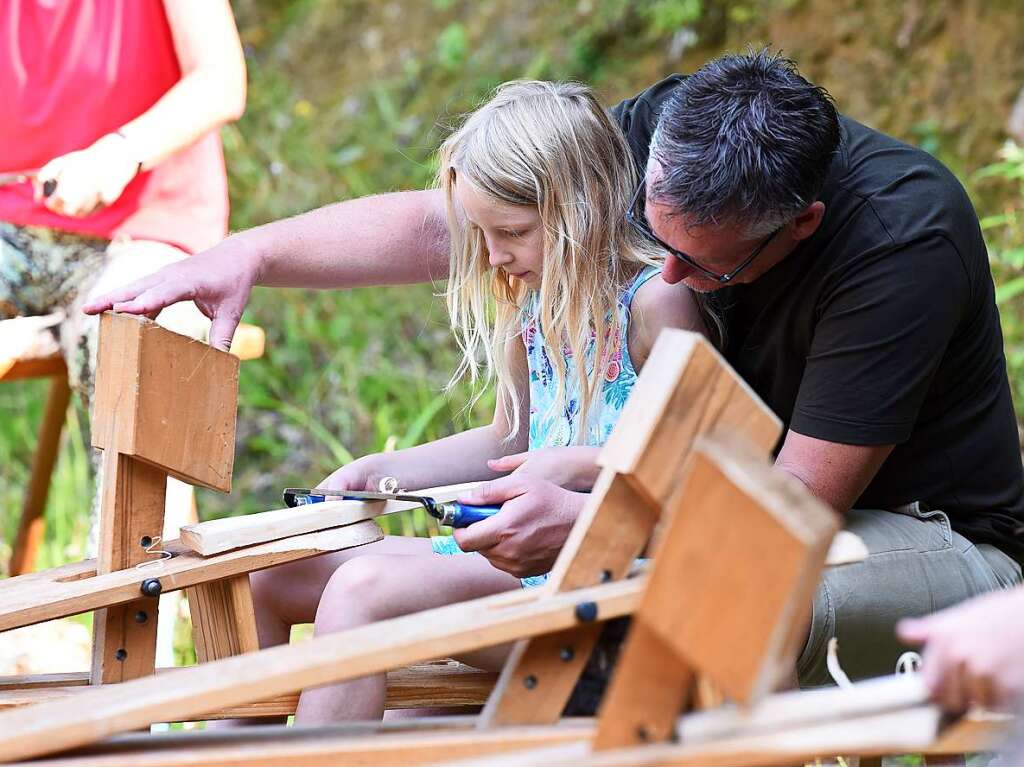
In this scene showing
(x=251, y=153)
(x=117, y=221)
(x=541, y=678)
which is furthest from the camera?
(x=251, y=153)

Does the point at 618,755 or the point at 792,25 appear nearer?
the point at 618,755

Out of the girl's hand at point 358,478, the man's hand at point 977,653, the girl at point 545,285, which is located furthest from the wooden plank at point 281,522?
the man's hand at point 977,653

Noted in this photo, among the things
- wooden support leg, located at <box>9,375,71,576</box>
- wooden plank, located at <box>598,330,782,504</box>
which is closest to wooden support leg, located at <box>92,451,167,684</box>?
wooden plank, located at <box>598,330,782,504</box>

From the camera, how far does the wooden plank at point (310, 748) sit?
4.10ft

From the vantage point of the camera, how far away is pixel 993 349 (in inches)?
88.3

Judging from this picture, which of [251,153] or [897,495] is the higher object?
[897,495]

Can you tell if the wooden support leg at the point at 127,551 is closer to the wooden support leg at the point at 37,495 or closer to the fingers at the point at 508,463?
the fingers at the point at 508,463

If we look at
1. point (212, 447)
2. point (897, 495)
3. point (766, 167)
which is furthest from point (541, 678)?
point (897, 495)

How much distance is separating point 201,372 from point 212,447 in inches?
5.0

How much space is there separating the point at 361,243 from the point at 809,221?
93 cm

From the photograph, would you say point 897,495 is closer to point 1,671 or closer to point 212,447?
point 212,447

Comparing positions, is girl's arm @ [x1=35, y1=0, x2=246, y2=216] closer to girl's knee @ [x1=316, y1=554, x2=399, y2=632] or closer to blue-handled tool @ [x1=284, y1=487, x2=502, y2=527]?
blue-handled tool @ [x1=284, y1=487, x2=502, y2=527]

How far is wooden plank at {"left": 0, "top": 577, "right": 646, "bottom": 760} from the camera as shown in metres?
1.24

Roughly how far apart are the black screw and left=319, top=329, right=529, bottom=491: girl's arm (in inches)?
40.0
